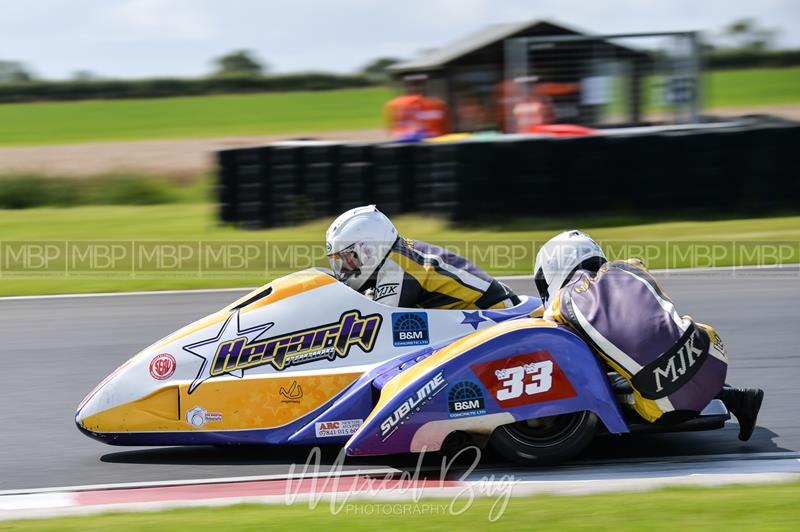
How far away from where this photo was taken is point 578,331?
18.0ft

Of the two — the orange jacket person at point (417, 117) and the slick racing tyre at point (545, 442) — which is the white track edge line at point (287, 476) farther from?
the orange jacket person at point (417, 117)

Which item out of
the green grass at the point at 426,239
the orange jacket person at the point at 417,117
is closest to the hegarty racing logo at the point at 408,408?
the green grass at the point at 426,239

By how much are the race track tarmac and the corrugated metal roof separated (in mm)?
8800

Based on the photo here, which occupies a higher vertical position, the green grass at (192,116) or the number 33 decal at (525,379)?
the green grass at (192,116)

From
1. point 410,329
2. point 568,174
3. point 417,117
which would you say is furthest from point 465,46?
point 410,329

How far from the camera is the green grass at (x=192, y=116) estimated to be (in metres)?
39.3

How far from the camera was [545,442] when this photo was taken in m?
5.43

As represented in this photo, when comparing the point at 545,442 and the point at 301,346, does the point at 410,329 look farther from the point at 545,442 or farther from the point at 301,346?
the point at 545,442

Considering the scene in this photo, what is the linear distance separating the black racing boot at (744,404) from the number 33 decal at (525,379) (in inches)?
39.6

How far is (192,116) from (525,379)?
40889mm

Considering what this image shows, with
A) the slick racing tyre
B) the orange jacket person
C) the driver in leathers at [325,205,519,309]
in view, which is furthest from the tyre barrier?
the slick racing tyre

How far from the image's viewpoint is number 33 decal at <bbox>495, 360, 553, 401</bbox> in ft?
17.5

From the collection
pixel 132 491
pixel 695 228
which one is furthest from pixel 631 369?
pixel 695 228

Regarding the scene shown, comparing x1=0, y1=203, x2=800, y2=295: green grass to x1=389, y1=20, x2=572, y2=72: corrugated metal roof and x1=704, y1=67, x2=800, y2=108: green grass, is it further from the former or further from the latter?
x1=704, y1=67, x2=800, y2=108: green grass
